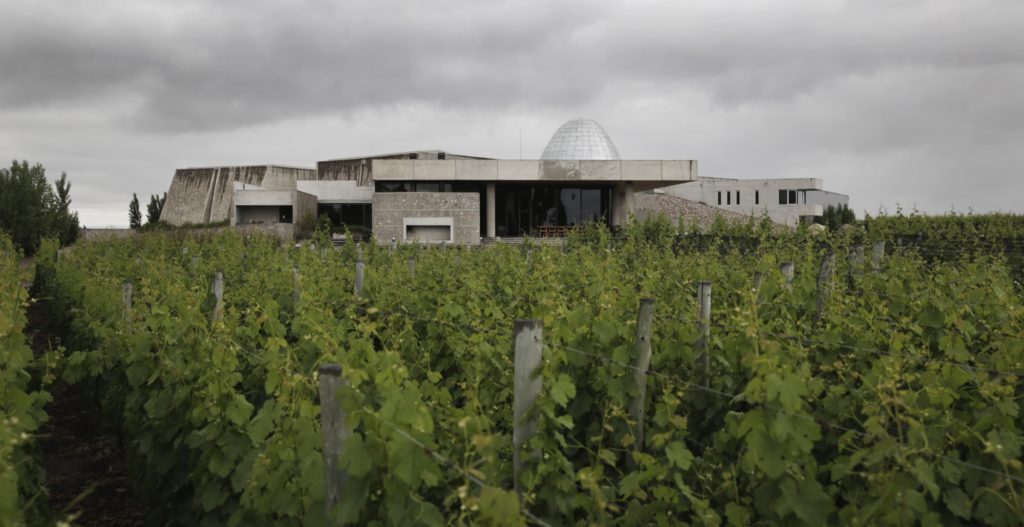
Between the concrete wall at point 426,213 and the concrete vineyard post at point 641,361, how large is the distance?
1224 inches

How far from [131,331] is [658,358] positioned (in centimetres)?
466

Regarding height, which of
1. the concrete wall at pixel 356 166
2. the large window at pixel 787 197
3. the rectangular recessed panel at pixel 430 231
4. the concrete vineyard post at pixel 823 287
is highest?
the concrete wall at pixel 356 166

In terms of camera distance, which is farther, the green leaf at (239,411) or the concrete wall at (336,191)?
Answer: the concrete wall at (336,191)

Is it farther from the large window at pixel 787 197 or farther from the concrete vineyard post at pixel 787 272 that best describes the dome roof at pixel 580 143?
the concrete vineyard post at pixel 787 272

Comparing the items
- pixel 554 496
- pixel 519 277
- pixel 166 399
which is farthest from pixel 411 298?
pixel 554 496

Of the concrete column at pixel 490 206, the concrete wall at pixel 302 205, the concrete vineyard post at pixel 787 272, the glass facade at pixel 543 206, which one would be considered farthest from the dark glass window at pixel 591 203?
the concrete vineyard post at pixel 787 272

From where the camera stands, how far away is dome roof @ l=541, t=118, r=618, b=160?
51531 mm

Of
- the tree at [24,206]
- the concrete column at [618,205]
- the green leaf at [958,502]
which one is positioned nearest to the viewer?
the green leaf at [958,502]

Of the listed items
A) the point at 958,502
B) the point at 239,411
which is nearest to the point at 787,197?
the point at 958,502

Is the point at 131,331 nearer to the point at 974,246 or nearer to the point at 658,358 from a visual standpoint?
the point at 658,358

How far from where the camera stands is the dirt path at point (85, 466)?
570 cm

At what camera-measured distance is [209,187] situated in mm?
56875

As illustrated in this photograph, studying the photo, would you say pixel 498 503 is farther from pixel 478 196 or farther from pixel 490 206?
pixel 490 206

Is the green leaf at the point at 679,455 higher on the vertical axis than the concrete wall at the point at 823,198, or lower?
lower
